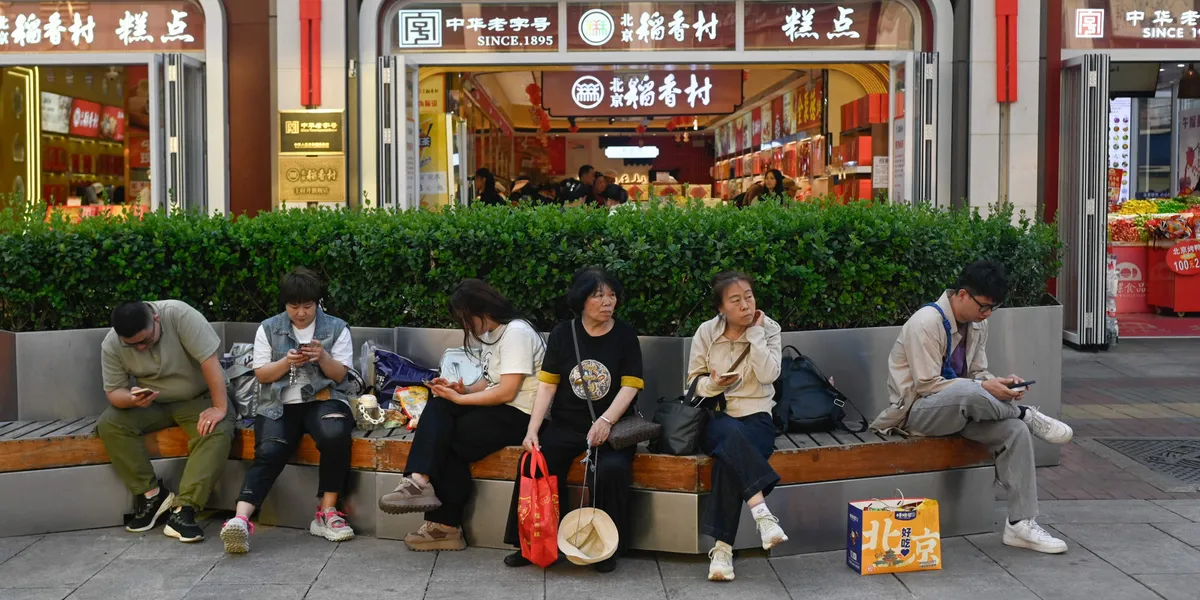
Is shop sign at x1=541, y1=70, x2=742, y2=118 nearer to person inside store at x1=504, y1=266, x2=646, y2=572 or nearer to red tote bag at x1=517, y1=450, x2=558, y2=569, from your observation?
person inside store at x1=504, y1=266, x2=646, y2=572

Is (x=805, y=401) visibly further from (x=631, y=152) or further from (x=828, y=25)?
(x=631, y=152)

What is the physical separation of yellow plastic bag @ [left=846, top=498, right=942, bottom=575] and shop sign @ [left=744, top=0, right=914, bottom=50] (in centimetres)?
668

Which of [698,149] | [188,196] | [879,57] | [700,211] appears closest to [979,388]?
[700,211]

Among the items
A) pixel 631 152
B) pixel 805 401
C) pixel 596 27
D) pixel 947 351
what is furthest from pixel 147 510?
pixel 631 152

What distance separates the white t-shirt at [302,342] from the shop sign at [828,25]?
6235mm

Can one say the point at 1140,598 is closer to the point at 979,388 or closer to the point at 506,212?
the point at 979,388

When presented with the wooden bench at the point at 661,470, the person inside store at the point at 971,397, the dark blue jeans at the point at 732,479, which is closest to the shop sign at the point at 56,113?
the wooden bench at the point at 661,470

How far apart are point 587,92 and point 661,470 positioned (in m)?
7.23

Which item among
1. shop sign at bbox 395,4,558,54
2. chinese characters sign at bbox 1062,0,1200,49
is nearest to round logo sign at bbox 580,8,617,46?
shop sign at bbox 395,4,558,54

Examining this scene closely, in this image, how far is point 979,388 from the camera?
5.46 metres

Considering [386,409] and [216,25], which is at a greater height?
[216,25]

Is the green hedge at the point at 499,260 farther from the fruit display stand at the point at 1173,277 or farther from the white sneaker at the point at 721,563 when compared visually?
the fruit display stand at the point at 1173,277

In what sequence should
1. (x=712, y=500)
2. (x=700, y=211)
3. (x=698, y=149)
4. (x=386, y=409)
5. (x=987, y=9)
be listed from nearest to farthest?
(x=712, y=500) → (x=386, y=409) → (x=700, y=211) → (x=987, y=9) → (x=698, y=149)

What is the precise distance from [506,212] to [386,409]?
1284 millimetres
